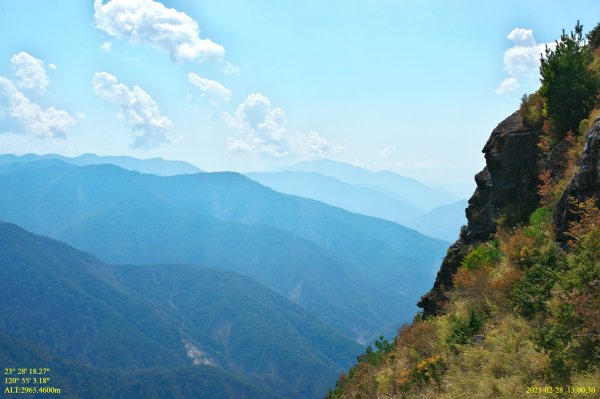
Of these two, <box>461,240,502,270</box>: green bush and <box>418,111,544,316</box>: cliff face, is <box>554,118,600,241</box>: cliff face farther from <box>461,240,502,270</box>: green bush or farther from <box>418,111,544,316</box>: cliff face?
<box>418,111,544,316</box>: cliff face

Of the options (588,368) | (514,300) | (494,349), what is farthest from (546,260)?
(588,368)

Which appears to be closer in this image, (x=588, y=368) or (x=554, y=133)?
(x=588, y=368)

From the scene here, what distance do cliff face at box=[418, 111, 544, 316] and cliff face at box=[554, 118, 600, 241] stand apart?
204 inches

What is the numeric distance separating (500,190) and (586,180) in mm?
7603

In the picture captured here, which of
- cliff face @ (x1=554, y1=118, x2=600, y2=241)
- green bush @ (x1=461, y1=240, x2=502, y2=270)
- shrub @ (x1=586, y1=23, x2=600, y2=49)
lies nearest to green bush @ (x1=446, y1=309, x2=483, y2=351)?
green bush @ (x1=461, y1=240, x2=502, y2=270)

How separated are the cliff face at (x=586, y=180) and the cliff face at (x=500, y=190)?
5181 millimetres

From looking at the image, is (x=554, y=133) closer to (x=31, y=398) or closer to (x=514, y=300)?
(x=514, y=300)

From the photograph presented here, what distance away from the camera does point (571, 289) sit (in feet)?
30.3

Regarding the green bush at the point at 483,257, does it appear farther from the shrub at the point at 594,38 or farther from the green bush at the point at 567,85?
the shrub at the point at 594,38

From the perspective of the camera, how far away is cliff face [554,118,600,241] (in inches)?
437

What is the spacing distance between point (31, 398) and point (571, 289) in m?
209

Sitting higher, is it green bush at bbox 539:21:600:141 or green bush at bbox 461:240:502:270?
green bush at bbox 539:21:600:141

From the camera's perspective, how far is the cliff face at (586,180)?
11.1 m

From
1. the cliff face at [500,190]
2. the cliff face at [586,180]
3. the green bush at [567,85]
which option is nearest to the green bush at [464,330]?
the cliff face at [586,180]
